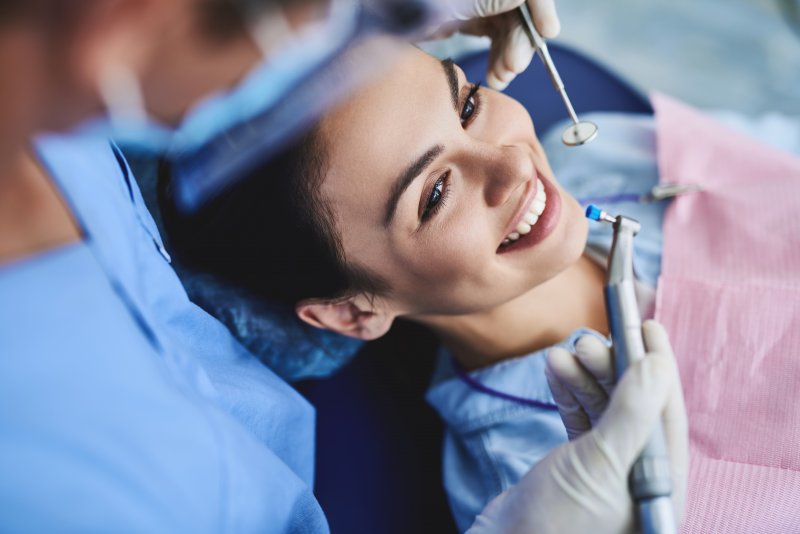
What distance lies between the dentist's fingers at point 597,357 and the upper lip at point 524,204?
189mm

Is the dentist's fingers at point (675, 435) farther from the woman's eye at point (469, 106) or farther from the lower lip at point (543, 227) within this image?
the woman's eye at point (469, 106)

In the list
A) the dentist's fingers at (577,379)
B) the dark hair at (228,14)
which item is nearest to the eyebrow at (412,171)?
the dentist's fingers at (577,379)

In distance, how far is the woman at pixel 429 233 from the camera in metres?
0.71

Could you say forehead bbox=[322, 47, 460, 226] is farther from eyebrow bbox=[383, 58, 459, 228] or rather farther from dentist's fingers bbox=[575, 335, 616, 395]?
dentist's fingers bbox=[575, 335, 616, 395]

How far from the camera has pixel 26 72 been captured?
0.23m

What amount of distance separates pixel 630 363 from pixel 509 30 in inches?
19.1

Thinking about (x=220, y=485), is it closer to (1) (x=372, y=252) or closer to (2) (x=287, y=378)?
(1) (x=372, y=252)

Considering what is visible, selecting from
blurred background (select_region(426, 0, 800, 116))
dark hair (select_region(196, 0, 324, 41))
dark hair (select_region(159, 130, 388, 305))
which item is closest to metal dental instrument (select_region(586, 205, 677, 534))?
dark hair (select_region(159, 130, 388, 305))

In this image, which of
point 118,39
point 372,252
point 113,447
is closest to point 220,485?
point 113,447

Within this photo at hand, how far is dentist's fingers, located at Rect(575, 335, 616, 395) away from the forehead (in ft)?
0.85

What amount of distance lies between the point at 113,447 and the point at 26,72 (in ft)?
1.09

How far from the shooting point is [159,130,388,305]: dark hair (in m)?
0.72

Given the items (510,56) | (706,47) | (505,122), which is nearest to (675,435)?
(505,122)

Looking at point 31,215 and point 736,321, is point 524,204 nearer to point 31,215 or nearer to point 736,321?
point 736,321
